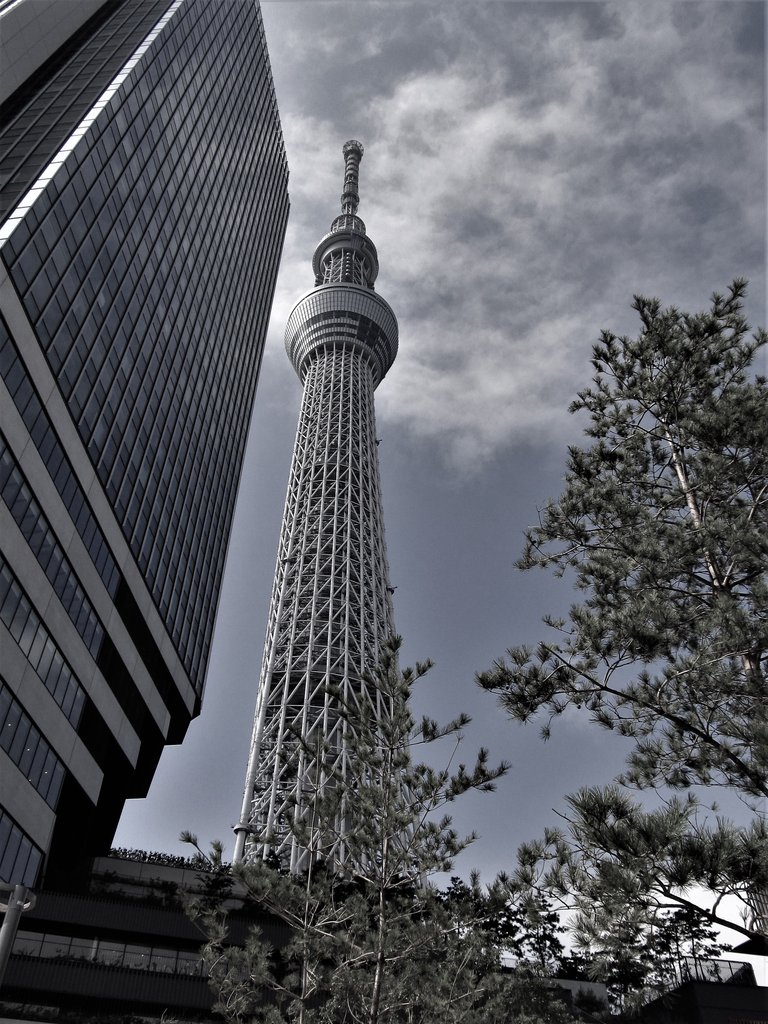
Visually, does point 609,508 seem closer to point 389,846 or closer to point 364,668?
point 389,846

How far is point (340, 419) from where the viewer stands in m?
94.1

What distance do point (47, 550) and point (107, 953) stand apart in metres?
17.3

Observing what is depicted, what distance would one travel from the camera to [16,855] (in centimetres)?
2983

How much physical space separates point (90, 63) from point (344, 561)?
48.5m

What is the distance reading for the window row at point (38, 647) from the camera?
29.5 metres

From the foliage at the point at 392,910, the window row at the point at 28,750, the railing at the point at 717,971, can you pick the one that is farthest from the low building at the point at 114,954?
the railing at the point at 717,971

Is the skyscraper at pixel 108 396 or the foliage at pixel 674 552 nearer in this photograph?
the foliage at pixel 674 552

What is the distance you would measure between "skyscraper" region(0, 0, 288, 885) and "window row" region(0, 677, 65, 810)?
99 mm

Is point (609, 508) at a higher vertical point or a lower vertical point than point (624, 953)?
higher

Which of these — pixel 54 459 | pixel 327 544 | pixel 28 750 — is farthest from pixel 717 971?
pixel 327 544

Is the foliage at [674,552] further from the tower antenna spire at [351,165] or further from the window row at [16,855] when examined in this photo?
the tower antenna spire at [351,165]

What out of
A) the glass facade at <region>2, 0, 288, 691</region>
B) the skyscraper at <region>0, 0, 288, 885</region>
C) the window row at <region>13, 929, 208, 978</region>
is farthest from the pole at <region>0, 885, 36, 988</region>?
the glass facade at <region>2, 0, 288, 691</region>

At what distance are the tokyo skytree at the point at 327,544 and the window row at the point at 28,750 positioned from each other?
47.8 ft

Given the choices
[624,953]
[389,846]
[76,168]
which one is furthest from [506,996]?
[76,168]
